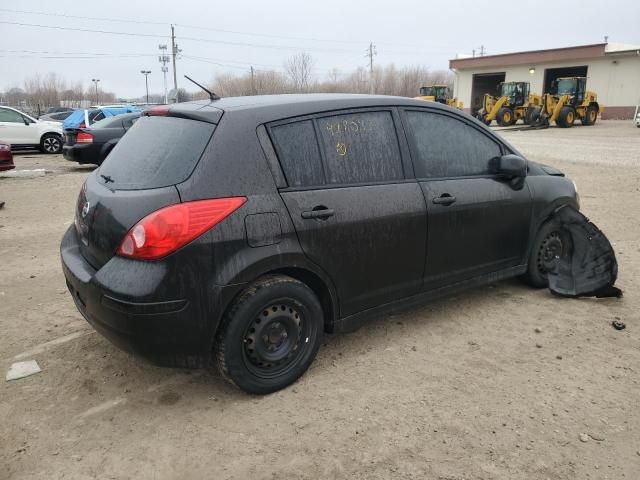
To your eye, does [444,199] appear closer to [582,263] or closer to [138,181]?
[582,263]

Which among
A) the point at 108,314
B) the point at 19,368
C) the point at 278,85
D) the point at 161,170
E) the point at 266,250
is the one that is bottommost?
the point at 19,368

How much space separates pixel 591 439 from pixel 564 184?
261cm

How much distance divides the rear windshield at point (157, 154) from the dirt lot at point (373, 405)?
123 cm

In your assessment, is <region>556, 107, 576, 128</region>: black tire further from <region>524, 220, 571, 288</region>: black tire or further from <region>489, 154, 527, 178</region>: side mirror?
<region>489, 154, 527, 178</region>: side mirror

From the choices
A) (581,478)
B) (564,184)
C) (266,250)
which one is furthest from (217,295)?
(564,184)

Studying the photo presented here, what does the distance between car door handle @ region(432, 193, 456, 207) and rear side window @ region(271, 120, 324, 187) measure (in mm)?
919

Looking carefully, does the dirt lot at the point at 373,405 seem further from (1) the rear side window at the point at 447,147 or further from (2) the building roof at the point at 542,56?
(2) the building roof at the point at 542,56

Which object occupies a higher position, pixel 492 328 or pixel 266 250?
pixel 266 250

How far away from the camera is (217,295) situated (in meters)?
2.74

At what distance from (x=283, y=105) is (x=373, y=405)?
181 centimetres

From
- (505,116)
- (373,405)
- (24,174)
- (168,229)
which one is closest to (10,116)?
(24,174)

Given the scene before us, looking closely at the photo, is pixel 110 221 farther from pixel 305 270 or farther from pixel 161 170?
pixel 305 270

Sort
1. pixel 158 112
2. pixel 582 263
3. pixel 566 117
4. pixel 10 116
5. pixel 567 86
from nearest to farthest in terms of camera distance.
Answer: pixel 158 112
pixel 582 263
pixel 10 116
pixel 566 117
pixel 567 86

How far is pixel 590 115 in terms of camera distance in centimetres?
3152
